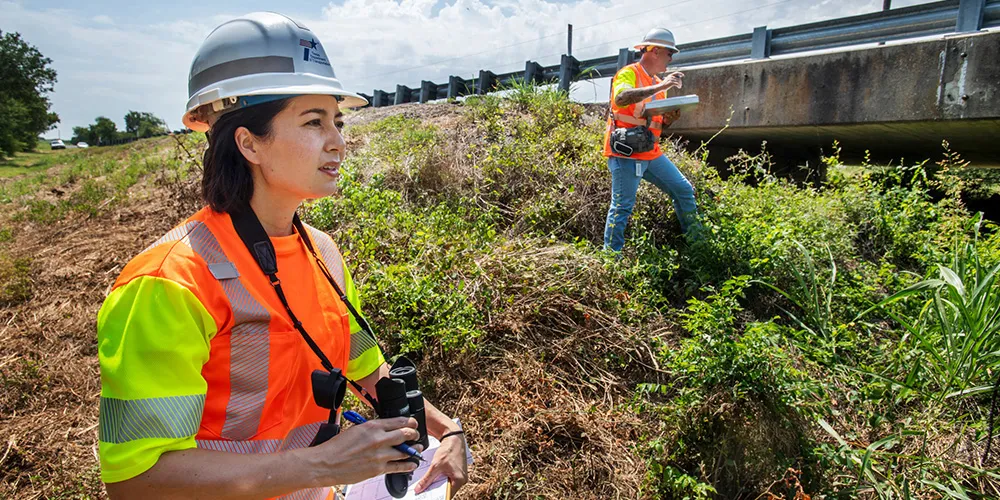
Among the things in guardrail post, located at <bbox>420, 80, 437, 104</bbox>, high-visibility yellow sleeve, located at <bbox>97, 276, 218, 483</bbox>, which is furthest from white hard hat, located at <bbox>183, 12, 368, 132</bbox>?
guardrail post, located at <bbox>420, 80, 437, 104</bbox>

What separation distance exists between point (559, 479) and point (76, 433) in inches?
117

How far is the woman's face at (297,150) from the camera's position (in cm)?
148

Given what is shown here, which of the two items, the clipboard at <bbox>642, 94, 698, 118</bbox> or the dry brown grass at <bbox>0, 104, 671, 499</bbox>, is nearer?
the dry brown grass at <bbox>0, 104, 671, 499</bbox>

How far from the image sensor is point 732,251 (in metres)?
4.67

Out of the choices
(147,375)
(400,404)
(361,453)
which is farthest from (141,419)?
(400,404)

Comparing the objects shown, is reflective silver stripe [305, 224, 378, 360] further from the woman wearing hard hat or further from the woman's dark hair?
the woman's dark hair

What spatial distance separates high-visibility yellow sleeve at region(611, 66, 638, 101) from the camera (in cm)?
479

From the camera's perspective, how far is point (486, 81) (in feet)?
32.2

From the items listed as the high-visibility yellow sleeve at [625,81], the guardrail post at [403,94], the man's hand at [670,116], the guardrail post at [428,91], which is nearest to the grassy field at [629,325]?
the man's hand at [670,116]

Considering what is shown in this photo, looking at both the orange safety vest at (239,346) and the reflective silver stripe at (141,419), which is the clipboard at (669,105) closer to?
the orange safety vest at (239,346)

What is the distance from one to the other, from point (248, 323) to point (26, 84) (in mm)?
39626

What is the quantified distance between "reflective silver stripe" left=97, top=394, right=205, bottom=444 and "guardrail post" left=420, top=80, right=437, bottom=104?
1117cm

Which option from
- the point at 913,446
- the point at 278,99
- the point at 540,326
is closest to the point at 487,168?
the point at 540,326

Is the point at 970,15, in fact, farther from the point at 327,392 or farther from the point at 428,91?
the point at 428,91
